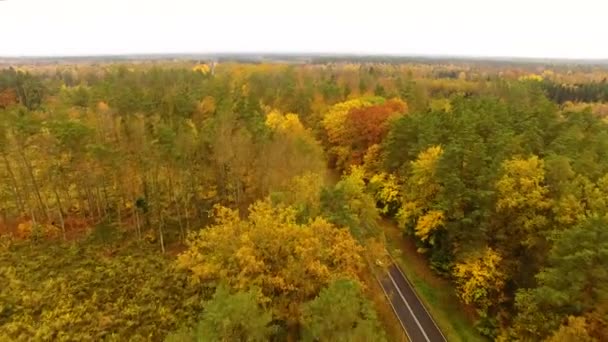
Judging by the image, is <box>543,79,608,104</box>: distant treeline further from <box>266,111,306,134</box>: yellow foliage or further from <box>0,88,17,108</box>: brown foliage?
<box>0,88,17,108</box>: brown foliage


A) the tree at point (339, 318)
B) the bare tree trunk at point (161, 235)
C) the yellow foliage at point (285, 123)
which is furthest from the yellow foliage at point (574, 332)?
the yellow foliage at point (285, 123)

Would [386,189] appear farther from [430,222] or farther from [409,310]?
[409,310]

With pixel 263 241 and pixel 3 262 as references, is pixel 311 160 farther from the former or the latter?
pixel 3 262

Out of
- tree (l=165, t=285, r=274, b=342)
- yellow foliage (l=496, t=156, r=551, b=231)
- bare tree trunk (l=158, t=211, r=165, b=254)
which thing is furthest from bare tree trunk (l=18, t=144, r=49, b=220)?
yellow foliage (l=496, t=156, r=551, b=231)

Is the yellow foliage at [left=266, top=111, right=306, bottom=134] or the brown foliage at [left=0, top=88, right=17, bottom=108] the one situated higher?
the yellow foliage at [left=266, top=111, right=306, bottom=134]

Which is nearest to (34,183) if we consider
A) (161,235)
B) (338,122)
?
(161,235)
